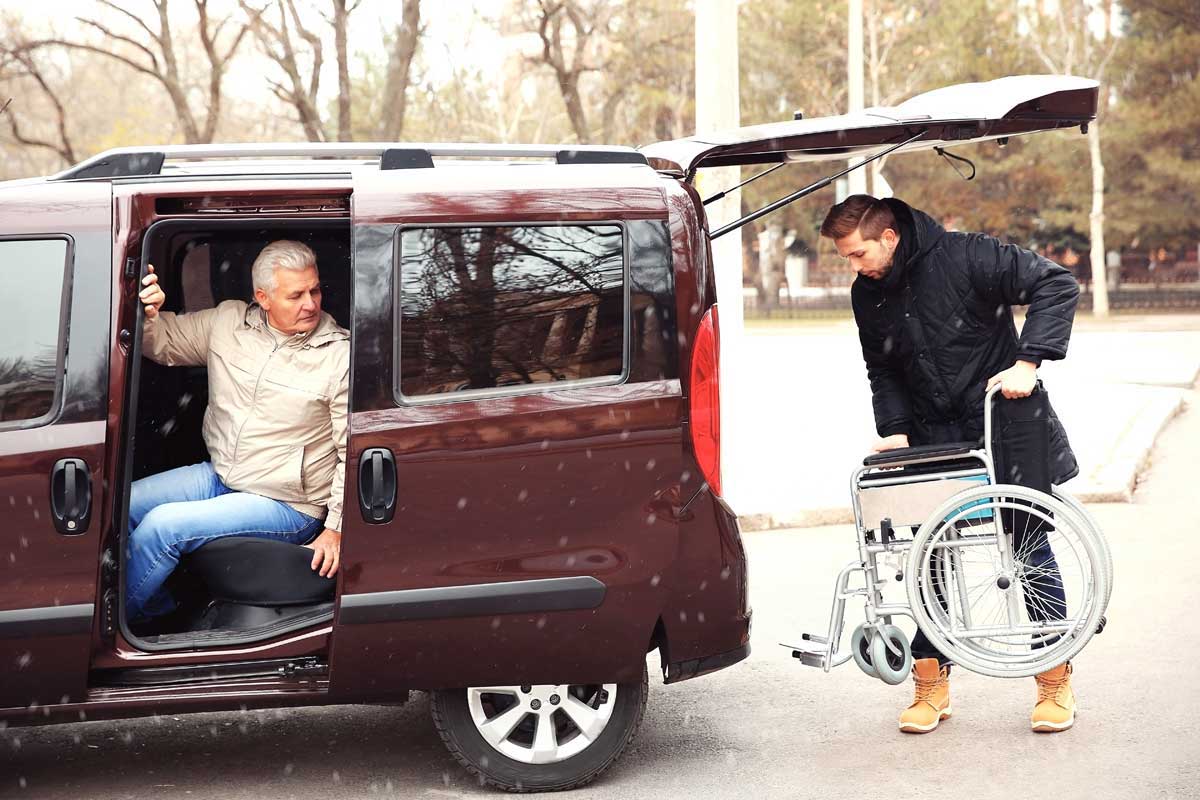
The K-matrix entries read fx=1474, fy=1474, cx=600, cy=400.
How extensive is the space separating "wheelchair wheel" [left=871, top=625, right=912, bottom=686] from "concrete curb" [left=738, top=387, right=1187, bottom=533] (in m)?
2.53

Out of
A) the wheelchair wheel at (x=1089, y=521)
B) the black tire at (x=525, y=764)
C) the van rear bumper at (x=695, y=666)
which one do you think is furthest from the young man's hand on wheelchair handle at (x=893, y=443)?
the black tire at (x=525, y=764)

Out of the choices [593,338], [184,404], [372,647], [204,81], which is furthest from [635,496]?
[204,81]

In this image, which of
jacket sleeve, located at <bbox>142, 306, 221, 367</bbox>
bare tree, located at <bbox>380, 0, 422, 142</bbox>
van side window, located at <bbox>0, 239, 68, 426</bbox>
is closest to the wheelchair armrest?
jacket sleeve, located at <bbox>142, 306, 221, 367</bbox>

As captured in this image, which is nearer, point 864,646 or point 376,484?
point 376,484

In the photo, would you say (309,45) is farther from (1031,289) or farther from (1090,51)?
(1090,51)

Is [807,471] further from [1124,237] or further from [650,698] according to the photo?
[1124,237]

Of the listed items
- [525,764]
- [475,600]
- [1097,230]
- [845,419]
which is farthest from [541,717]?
[1097,230]

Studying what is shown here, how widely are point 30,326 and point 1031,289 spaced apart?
10.3 ft

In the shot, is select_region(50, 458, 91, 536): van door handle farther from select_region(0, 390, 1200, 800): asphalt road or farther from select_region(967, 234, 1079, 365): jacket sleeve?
select_region(967, 234, 1079, 365): jacket sleeve

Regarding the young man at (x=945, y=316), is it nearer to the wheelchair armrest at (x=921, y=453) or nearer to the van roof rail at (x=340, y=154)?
the wheelchair armrest at (x=921, y=453)

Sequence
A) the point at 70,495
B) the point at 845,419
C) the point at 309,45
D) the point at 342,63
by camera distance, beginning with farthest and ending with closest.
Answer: the point at 309,45
the point at 342,63
the point at 845,419
the point at 70,495

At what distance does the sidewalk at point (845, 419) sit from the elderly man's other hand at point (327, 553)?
4.72m

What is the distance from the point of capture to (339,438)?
14.9 ft

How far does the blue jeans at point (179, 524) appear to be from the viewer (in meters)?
4.54
